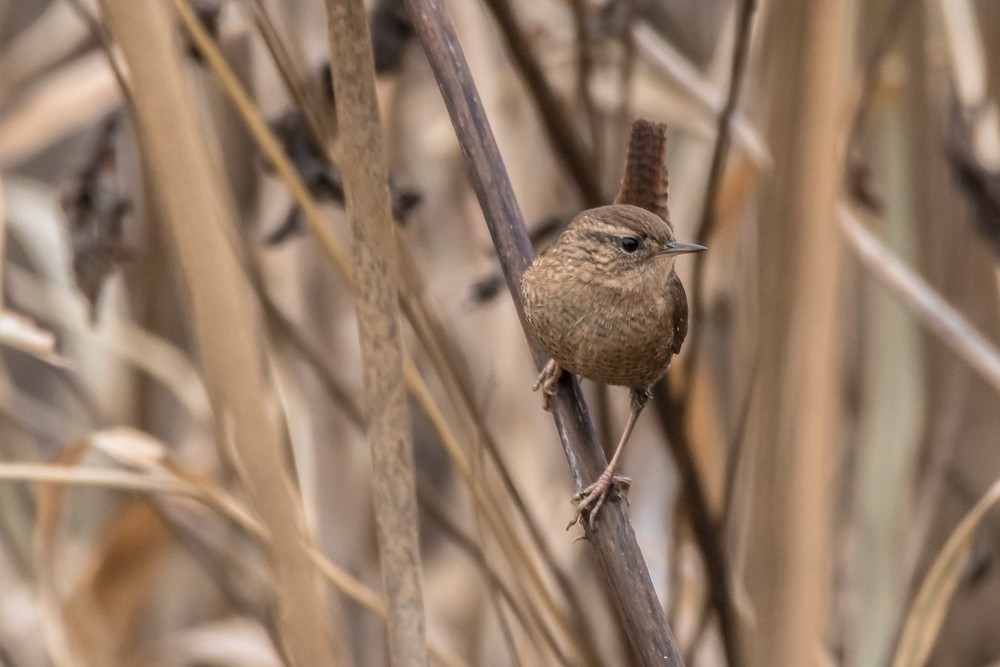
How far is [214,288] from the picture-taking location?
103cm

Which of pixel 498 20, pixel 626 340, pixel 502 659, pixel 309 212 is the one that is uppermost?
pixel 498 20

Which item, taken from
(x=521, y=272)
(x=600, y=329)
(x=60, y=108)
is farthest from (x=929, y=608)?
(x=60, y=108)

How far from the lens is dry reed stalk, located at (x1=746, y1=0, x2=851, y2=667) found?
3.38 feet

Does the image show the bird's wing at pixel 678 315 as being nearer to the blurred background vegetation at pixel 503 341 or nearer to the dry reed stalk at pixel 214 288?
the blurred background vegetation at pixel 503 341

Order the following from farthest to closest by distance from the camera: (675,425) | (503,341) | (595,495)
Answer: (503,341) < (675,425) < (595,495)

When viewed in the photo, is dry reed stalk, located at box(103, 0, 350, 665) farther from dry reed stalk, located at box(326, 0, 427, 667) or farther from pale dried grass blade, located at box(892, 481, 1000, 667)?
pale dried grass blade, located at box(892, 481, 1000, 667)

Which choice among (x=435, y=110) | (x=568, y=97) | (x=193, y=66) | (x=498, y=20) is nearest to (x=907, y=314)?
(x=568, y=97)

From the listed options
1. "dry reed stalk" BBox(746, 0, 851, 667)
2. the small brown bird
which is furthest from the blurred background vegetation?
the small brown bird

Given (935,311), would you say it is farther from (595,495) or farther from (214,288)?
(214,288)

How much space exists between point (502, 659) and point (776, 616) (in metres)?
1.12

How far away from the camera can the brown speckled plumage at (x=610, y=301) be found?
115 cm

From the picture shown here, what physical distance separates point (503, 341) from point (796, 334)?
100 centimetres

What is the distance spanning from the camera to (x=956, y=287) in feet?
6.33

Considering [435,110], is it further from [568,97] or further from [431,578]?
[431,578]
